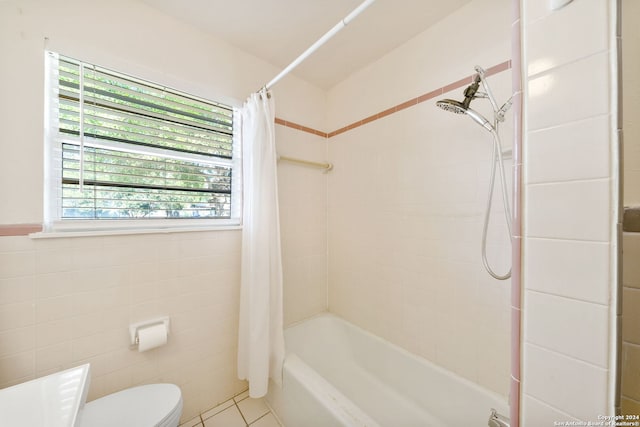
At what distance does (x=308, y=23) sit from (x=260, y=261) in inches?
57.1

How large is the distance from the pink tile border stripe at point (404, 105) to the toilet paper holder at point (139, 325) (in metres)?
1.45

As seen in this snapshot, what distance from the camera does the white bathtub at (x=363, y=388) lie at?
1051 millimetres

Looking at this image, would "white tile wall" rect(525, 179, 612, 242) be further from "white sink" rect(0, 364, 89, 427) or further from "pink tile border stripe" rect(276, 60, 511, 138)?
"white sink" rect(0, 364, 89, 427)

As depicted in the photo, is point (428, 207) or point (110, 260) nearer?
point (110, 260)

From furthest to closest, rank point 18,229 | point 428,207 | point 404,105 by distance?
point 404,105 < point 428,207 < point 18,229

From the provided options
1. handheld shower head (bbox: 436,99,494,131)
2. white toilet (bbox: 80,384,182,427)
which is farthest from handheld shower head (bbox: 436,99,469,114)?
white toilet (bbox: 80,384,182,427)

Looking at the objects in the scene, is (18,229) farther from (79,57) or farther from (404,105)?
(404,105)

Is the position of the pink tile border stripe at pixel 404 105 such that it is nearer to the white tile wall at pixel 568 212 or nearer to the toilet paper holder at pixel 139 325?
the white tile wall at pixel 568 212

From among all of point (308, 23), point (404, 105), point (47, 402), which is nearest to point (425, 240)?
point (404, 105)

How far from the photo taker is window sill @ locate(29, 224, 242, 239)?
97 centimetres

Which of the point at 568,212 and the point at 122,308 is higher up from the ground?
the point at 568,212

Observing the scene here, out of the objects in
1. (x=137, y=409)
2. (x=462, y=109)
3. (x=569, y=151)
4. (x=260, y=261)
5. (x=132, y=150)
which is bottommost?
(x=137, y=409)

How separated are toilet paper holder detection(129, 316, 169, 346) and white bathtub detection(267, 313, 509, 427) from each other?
72 cm

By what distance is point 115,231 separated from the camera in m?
1.10
